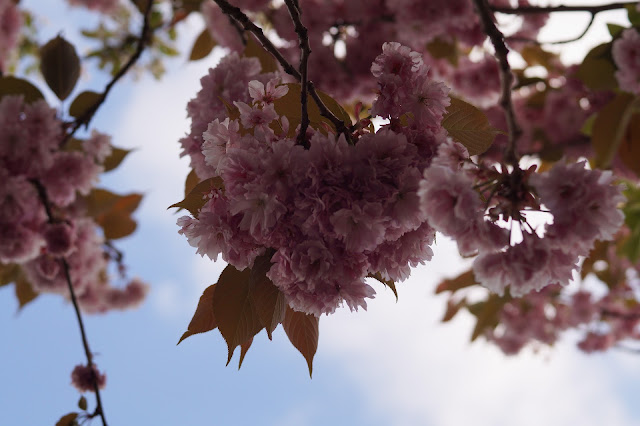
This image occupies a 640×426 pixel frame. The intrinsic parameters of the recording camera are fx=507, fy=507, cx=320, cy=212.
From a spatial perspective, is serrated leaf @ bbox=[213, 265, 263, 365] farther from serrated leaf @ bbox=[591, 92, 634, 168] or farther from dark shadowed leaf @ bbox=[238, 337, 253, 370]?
serrated leaf @ bbox=[591, 92, 634, 168]

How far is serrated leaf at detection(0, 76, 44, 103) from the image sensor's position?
137 centimetres

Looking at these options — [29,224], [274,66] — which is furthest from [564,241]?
[29,224]

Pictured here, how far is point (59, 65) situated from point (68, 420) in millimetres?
905

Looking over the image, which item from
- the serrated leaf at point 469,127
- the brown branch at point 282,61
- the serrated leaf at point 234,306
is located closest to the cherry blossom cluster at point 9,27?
the brown branch at point 282,61

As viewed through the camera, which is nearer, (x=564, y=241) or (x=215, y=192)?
(x=564, y=241)

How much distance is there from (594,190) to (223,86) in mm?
593

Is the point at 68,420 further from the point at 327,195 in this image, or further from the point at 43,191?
the point at 327,195

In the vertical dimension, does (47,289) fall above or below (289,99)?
above

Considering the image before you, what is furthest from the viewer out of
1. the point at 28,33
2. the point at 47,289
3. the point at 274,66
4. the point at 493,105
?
the point at 28,33

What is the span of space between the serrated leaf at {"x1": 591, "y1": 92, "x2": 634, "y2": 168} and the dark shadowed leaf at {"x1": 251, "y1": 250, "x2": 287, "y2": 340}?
0.94m

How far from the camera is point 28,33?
3672 mm

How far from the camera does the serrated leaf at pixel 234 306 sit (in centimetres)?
70

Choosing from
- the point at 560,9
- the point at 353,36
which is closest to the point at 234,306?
the point at 560,9

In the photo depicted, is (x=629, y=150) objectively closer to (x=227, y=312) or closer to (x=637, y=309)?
(x=227, y=312)
